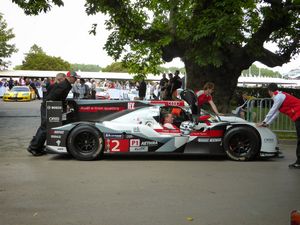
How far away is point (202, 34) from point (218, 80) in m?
3.59

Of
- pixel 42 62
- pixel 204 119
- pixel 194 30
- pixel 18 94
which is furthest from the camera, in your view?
pixel 42 62

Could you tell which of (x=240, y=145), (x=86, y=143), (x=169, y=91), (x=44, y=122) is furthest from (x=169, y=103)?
(x=169, y=91)

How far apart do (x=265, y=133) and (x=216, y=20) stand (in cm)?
564

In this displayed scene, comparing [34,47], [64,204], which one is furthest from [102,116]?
[34,47]

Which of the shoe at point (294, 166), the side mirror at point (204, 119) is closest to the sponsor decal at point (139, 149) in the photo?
the side mirror at point (204, 119)

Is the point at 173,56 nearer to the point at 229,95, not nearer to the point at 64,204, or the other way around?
the point at 229,95

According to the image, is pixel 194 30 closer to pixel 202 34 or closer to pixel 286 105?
pixel 202 34

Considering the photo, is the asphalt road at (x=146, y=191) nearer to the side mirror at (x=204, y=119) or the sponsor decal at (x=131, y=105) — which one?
the side mirror at (x=204, y=119)

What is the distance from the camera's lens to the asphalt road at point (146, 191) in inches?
192

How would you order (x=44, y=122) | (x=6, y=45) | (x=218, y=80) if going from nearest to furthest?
(x=44, y=122)
(x=218, y=80)
(x=6, y=45)

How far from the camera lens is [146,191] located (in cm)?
608

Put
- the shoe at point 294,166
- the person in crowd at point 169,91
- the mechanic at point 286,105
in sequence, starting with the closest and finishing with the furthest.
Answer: the shoe at point 294,166
the mechanic at point 286,105
the person in crowd at point 169,91

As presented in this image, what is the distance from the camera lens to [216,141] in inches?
344

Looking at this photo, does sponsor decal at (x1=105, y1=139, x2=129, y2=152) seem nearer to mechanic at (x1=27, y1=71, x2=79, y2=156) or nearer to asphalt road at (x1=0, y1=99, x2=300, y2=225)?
asphalt road at (x1=0, y1=99, x2=300, y2=225)
